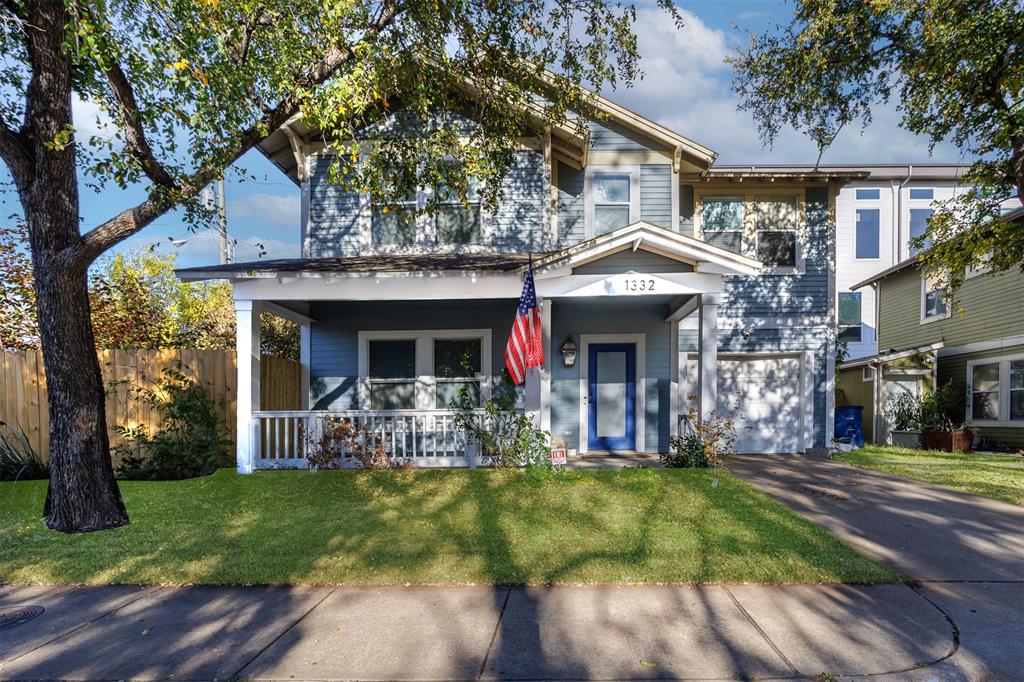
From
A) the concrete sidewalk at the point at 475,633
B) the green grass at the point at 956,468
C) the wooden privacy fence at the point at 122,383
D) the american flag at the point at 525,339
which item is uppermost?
the american flag at the point at 525,339

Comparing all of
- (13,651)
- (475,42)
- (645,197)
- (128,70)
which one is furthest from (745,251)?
(13,651)

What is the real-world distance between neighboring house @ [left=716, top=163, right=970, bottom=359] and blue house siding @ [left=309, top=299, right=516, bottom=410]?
52.7ft

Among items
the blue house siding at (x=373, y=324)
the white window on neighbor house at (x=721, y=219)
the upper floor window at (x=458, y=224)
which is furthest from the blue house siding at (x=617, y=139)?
the blue house siding at (x=373, y=324)

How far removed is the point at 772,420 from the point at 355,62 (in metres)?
10.1

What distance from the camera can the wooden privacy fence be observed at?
9094 millimetres

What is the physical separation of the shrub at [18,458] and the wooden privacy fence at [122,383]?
0.13 metres

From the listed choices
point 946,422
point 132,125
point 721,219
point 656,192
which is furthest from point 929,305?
point 132,125

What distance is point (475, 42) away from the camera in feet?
27.0

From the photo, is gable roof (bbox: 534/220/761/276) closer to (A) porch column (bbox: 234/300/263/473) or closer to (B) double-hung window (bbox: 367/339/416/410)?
(B) double-hung window (bbox: 367/339/416/410)

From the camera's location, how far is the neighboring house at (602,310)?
35.3ft

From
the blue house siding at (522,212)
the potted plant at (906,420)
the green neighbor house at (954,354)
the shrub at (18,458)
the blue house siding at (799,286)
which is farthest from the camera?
the potted plant at (906,420)

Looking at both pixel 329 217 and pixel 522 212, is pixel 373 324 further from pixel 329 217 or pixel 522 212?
pixel 522 212

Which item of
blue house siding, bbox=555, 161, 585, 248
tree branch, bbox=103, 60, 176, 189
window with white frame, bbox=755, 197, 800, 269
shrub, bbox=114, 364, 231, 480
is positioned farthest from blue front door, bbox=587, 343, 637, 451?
tree branch, bbox=103, 60, 176, 189

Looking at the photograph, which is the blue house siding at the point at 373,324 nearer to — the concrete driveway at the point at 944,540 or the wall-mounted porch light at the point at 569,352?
the wall-mounted porch light at the point at 569,352
